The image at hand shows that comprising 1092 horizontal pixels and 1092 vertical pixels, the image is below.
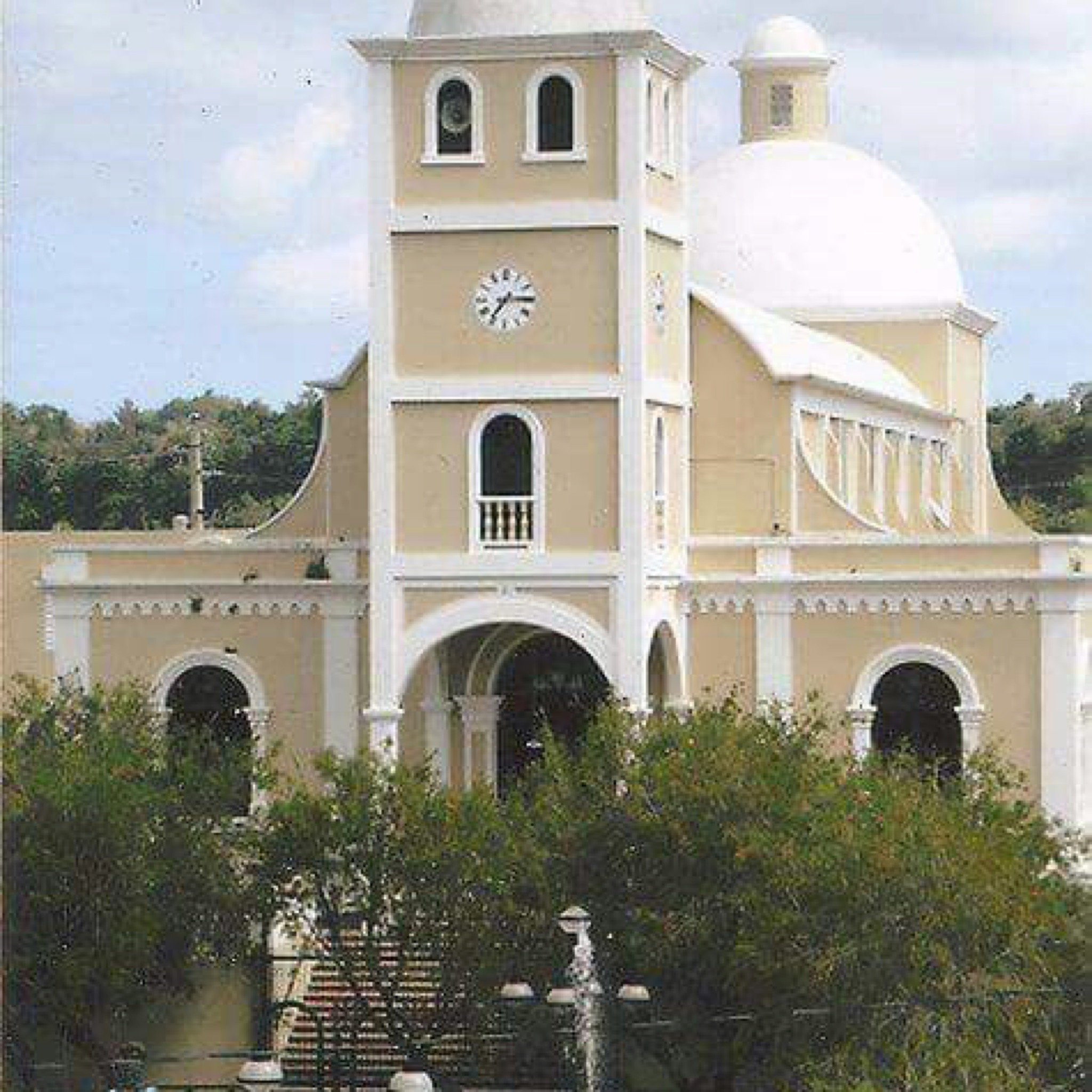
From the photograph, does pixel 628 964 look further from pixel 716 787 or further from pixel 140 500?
pixel 140 500

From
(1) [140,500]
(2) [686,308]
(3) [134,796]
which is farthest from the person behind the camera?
(1) [140,500]

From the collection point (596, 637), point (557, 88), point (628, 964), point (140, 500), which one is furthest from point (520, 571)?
point (140, 500)

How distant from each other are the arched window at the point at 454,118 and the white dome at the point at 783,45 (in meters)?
15.2

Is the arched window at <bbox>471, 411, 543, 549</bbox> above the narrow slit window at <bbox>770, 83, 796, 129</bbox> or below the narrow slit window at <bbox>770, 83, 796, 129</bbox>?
below

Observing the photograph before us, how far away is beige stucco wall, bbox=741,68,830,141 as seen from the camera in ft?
233

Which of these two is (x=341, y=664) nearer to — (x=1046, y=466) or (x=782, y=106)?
(x=782, y=106)

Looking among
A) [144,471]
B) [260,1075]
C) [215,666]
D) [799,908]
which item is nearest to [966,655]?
[215,666]

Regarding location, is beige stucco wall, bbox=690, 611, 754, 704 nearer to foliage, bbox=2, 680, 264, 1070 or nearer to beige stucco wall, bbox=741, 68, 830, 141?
foliage, bbox=2, 680, 264, 1070

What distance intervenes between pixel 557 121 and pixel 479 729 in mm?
7230

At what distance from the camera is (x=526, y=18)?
56.4 m

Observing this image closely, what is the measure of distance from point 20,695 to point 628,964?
1001 centimetres

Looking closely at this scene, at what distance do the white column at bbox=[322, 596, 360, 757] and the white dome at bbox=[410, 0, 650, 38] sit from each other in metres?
6.79

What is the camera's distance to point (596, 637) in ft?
185

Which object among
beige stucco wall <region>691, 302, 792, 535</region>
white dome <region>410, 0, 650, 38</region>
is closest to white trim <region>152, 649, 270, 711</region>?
beige stucco wall <region>691, 302, 792, 535</region>
